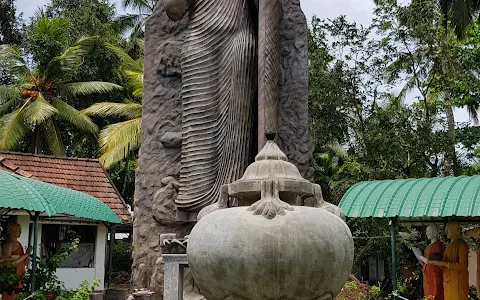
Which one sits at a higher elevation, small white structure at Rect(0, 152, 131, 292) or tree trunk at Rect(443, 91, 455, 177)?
tree trunk at Rect(443, 91, 455, 177)

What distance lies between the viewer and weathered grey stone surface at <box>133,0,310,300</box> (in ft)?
19.9

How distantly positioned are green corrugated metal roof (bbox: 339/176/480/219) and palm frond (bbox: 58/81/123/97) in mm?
11930

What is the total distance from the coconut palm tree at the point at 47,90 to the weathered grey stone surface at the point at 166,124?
11180 mm

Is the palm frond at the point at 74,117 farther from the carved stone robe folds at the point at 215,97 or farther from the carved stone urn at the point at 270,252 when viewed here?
the carved stone urn at the point at 270,252

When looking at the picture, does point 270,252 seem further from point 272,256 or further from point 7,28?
point 7,28

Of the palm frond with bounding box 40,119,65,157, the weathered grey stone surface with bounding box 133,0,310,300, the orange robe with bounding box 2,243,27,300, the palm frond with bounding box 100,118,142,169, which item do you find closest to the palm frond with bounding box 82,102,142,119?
the palm frond with bounding box 100,118,142,169

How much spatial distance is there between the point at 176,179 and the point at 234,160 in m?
0.77

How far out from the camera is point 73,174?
1355 cm

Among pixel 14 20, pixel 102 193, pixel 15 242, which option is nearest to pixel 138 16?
pixel 14 20

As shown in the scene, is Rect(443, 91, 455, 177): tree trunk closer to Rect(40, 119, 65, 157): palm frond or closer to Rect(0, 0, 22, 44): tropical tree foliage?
Rect(40, 119, 65, 157): palm frond

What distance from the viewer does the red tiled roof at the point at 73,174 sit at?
42.6 feet

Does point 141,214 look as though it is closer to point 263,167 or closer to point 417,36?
point 263,167

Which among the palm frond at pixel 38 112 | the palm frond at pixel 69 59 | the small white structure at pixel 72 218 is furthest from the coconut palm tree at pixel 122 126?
the small white structure at pixel 72 218

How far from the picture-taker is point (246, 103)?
596 cm
